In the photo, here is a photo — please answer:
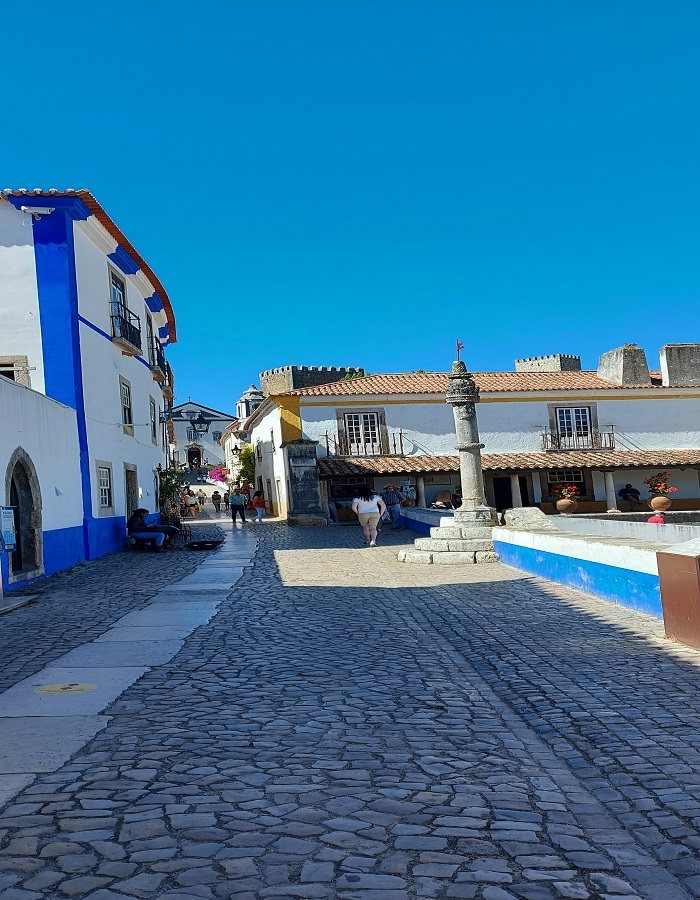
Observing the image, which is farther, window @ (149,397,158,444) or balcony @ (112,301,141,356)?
window @ (149,397,158,444)

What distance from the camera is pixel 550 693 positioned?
17.3ft

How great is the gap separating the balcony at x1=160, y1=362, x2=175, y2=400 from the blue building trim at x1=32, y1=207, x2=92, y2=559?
29.3 ft

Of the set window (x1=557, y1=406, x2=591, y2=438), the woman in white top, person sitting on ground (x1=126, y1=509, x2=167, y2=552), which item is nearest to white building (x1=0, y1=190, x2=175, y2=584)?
person sitting on ground (x1=126, y1=509, x2=167, y2=552)

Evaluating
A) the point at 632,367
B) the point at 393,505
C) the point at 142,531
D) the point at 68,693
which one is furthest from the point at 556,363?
the point at 68,693

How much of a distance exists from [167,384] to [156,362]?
3081 mm

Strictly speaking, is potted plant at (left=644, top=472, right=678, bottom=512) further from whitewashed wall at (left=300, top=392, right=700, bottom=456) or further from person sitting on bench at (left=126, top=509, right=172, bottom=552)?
person sitting on bench at (left=126, top=509, right=172, bottom=552)

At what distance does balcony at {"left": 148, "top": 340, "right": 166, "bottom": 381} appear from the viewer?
23109 millimetres

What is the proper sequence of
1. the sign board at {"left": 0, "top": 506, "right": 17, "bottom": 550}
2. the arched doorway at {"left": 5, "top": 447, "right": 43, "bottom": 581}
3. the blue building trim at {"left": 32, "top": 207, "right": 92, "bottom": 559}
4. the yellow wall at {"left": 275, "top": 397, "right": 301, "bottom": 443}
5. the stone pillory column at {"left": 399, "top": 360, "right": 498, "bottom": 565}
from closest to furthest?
the sign board at {"left": 0, "top": 506, "right": 17, "bottom": 550}, the arched doorway at {"left": 5, "top": 447, "right": 43, "bottom": 581}, the stone pillory column at {"left": 399, "top": 360, "right": 498, "bottom": 565}, the blue building trim at {"left": 32, "top": 207, "right": 92, "bottom": 559}, the yellow wall at {"left": 275, "top": 397, "right": 301, "bottom": 443}

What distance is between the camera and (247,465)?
40750 millimetres

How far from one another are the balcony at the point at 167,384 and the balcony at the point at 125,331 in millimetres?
4802

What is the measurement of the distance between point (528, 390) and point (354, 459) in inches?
301

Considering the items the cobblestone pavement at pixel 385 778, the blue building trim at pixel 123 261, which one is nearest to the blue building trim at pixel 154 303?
the blue building trim at pixel 123 261

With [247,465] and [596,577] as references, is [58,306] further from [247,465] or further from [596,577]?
[247,465]

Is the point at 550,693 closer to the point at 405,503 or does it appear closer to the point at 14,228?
the point at 14,228
